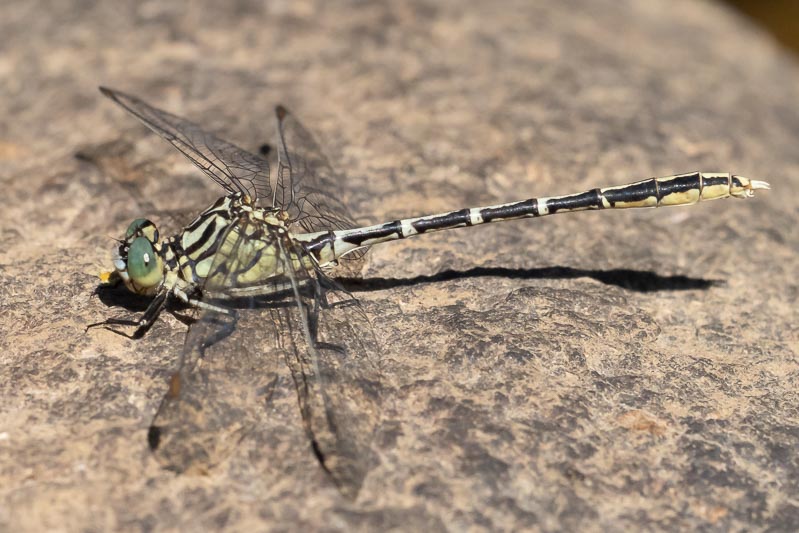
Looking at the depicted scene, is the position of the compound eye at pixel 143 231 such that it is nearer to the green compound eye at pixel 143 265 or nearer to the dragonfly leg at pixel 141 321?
the green compound eye at pixel 143 265

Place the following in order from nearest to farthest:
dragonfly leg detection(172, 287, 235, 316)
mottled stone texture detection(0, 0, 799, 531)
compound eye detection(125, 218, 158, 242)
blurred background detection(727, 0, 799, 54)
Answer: mottled stone texture detection(0, 0, 799, 531) < dragonfly leg detection(172, 287, 235, 316) < compound eye detection(125, 218, 158, 242) < blurred background detection(727, 0, 799, 54)

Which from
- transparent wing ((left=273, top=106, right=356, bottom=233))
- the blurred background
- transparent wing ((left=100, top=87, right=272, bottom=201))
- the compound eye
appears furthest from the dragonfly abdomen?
Answer: the blurred background

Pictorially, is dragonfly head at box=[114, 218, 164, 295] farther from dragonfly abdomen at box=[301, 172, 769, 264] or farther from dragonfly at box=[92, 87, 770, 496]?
dragonfly abdomen at box=[301, 172, 769, 264]

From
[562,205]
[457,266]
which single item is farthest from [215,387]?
[562,205]

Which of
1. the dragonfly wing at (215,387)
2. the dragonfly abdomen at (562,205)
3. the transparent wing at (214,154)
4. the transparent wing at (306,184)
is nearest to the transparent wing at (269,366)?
the dragonfly wing at (215,387)

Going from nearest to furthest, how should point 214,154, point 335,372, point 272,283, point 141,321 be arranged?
point 335,372
point 141,321
point 272,283
point 214,154

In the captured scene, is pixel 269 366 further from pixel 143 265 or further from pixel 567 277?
pixel 567 277

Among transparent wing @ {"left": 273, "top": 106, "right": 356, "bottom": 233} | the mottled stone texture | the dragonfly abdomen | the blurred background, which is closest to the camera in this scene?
the mottled stone texture

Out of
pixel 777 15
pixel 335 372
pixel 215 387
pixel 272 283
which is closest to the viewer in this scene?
pixel 215 387
